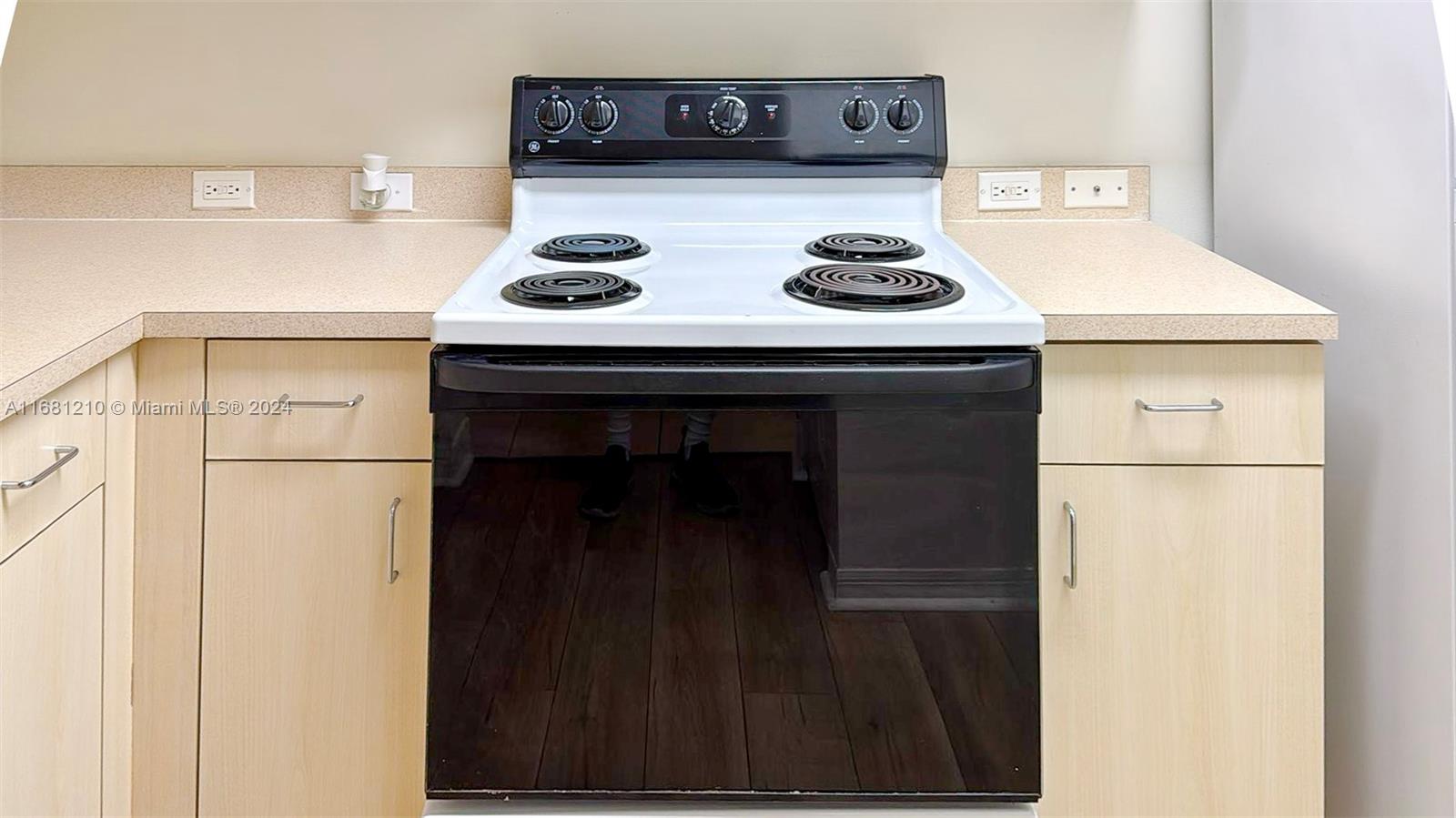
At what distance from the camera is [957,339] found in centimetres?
129

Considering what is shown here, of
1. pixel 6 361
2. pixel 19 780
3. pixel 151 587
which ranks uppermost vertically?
pixel 6 361

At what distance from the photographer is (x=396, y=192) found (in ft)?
6.67

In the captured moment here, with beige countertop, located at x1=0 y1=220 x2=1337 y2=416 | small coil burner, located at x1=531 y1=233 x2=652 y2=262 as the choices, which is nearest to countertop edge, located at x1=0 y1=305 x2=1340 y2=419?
beige countertop, located at x1=0 y1=220 x2=1337 y2=416

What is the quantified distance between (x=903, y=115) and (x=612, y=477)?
0.94m

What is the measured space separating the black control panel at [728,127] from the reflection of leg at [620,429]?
0.76 m

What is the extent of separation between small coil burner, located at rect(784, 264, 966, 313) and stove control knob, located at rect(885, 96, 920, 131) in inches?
17.9

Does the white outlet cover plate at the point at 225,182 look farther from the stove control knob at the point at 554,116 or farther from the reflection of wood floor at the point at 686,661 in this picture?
the reflection of wood floor at the point at 686,661

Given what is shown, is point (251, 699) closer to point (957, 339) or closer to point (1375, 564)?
point (957, 339)

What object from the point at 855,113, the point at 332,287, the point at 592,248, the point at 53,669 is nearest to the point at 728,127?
the point at 855,113

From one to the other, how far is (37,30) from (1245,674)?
212cm

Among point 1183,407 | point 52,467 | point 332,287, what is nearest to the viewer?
point 52,467

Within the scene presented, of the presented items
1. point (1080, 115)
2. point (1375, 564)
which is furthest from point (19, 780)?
point (1080, 115)

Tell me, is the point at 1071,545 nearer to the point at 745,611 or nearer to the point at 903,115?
the point at 745,611

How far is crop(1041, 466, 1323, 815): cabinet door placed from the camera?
1.42 meters
